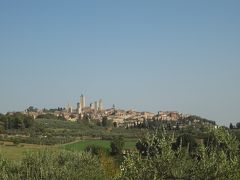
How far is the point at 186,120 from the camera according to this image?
607 ft

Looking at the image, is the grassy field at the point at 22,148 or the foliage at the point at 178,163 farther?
the grassy field at the point at 22,148

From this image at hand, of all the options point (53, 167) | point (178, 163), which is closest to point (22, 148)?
point (53, 167)

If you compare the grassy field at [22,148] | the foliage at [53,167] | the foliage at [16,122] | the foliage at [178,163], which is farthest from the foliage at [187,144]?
the foliage at [16,122]

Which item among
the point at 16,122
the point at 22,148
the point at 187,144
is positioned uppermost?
the point at 16,122

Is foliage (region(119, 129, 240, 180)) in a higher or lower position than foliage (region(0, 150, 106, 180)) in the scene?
higher

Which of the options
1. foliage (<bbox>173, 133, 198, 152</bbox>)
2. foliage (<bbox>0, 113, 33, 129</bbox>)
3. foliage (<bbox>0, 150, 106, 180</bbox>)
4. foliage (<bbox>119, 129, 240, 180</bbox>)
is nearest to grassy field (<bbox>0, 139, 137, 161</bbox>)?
foliage (<bbox>0, 150, 106, 180</bbox>)

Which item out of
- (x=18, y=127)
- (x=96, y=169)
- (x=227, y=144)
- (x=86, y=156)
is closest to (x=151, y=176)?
(x=227, y=144)

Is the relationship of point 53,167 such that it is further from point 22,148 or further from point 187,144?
point 22,148

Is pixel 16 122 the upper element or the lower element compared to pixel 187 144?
upper

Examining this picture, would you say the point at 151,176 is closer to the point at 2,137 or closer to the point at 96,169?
the point at 96,169

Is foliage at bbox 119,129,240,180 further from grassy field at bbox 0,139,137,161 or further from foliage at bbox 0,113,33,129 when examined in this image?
foliage at bbox 0,113,33,129

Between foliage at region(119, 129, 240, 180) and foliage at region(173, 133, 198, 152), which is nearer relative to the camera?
foliage at region(119, 129, 240, 180)

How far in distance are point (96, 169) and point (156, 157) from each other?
8.71 m

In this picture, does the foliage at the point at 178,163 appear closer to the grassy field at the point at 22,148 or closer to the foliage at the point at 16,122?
the grassy field at the point at 22,148
